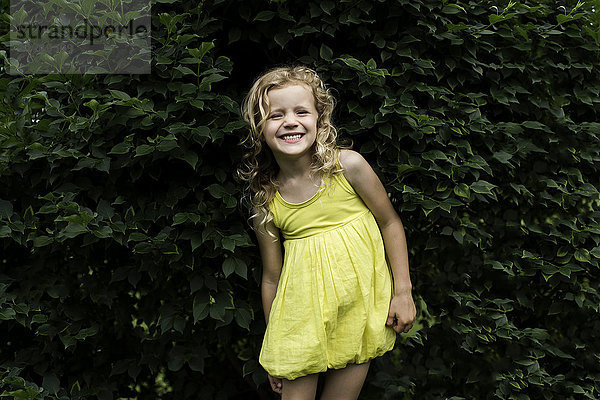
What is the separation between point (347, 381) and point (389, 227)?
24.3 inches

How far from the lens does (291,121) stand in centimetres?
224

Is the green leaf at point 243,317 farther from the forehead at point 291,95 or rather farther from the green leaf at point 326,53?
the green leaf at point 326,53

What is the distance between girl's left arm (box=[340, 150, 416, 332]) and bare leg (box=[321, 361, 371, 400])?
217 millimetres

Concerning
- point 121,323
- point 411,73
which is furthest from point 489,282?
point 121,323

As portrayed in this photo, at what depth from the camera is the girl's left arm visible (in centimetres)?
231

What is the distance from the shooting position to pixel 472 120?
2.63 meters

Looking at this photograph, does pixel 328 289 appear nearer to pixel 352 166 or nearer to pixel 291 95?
pixel 352 166

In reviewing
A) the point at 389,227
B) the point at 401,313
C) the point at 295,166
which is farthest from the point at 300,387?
the point at 295,166

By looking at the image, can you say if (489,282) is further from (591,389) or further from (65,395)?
(65,395)

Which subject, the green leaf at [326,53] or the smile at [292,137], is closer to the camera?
the smile at [292,137]

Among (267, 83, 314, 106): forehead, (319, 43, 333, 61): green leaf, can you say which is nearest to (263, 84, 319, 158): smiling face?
(267, 83, 314, 106): forehead

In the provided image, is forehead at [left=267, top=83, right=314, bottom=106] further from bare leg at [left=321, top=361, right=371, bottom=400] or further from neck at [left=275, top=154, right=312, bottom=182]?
bare leg at [left=321, top=361, right=371, bottom=400]

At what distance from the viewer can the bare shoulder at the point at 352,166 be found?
229cm

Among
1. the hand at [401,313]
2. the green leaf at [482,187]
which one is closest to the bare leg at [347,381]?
the hand at [401,313]
